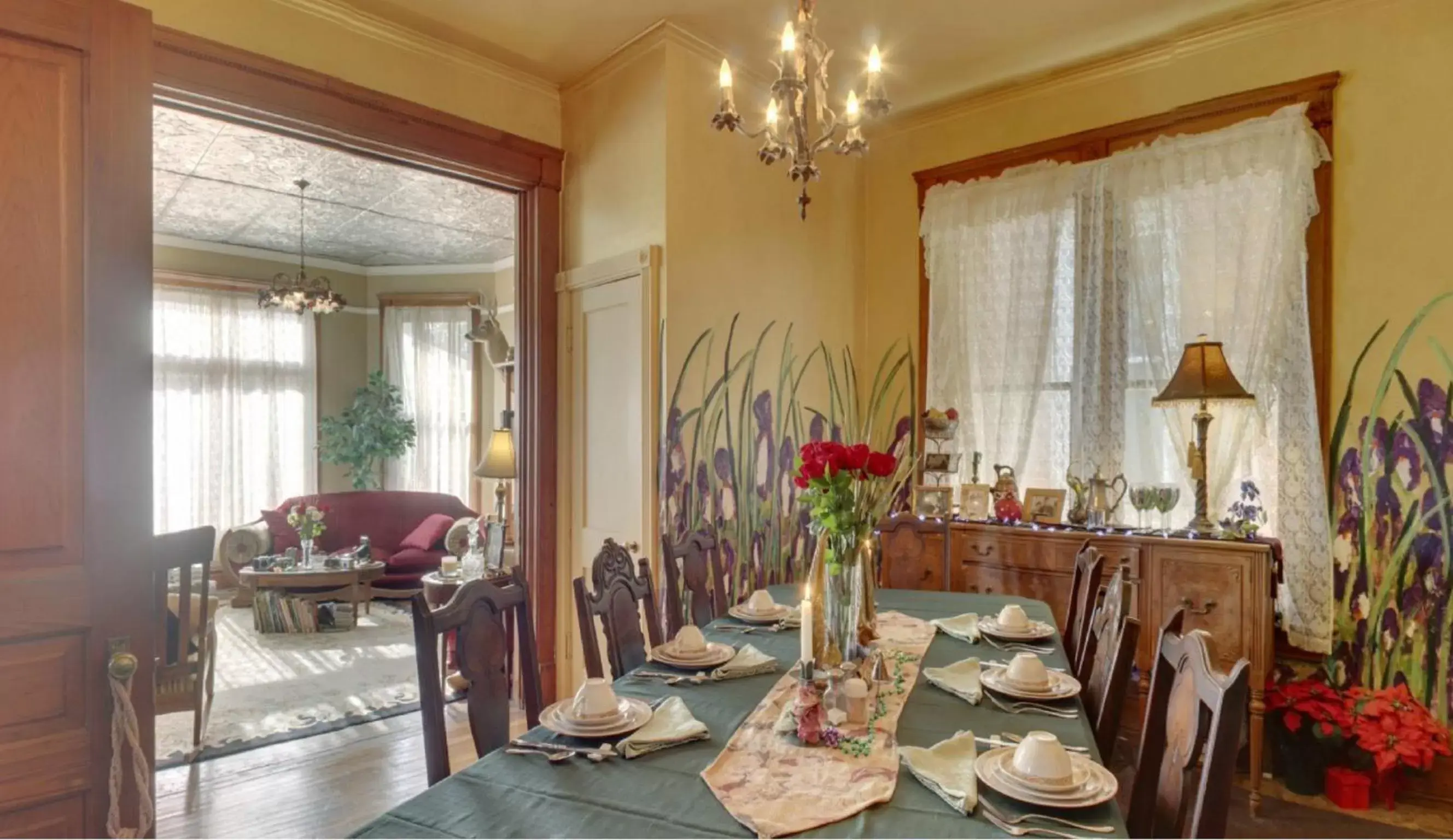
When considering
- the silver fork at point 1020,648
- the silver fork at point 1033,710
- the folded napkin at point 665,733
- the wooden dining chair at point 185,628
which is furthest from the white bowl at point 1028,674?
the wooden dining chair at point 185,628

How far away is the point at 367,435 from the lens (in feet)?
23.5

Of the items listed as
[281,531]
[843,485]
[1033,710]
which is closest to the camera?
[1033,710]

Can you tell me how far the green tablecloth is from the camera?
1.14m

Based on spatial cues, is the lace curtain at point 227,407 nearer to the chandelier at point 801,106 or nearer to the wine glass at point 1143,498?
the chandelier at point 801,106

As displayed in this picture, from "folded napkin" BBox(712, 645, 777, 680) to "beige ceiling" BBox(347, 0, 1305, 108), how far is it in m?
2.58

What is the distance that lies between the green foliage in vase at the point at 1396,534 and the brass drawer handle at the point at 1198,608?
56cm

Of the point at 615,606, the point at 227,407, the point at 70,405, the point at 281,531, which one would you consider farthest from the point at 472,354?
the point at 615,606

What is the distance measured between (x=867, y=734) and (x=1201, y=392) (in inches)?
90.2

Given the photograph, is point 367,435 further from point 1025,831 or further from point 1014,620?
point 1025,831

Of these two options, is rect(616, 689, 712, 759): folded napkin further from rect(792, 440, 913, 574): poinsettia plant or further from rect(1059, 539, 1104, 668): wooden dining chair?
rect(1059, 539, 1104, 668): wooden dining chair

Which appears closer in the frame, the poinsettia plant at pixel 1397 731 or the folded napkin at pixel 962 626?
the folded napkin at pixel 962 626

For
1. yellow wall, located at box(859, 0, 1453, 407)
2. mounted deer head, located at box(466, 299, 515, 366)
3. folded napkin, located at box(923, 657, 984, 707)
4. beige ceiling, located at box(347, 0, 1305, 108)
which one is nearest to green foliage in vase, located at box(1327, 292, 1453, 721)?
yellow wall, located at box(859, 0, 1453, 407)

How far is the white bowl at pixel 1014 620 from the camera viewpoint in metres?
2.22

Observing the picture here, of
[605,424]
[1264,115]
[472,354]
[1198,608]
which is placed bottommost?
[1198,608]
